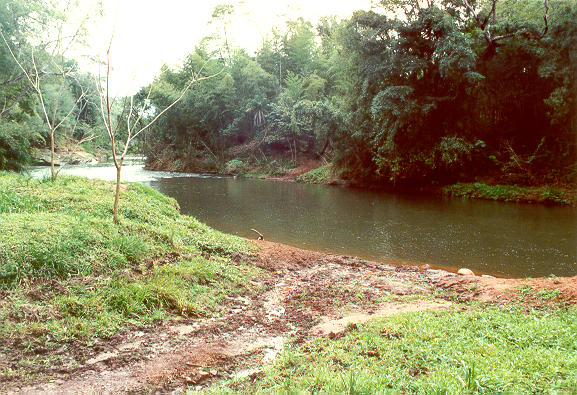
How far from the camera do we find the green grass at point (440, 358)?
7.91ft

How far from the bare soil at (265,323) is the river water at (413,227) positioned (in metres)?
1.63

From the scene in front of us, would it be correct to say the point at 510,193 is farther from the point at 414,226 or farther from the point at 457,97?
the point at 414,226

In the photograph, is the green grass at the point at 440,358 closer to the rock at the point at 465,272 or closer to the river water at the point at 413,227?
the rock at the point at 465,272

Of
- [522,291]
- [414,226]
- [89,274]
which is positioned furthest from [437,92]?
[89,274]

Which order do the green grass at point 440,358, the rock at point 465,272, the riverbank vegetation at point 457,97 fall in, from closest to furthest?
the green grass at point 440,358 < the rock at point 465,272 < the riverbank vegetation at point 457,97

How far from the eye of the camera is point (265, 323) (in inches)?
182

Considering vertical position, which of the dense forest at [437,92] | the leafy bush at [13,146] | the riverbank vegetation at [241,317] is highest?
the dense forest at [437,92]

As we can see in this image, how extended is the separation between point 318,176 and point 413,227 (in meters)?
14.2

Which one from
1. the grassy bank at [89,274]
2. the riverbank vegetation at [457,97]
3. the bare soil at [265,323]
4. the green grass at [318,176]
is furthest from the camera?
the green grass at [318,176]

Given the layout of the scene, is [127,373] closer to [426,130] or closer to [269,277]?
[269,277]

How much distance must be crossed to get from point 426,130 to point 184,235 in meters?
13.5

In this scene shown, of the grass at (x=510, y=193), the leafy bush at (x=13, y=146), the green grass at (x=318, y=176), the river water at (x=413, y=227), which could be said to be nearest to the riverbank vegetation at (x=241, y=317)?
the river water at (x=413, y=227)

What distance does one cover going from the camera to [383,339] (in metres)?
3.57

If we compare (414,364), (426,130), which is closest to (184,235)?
(414,364)
